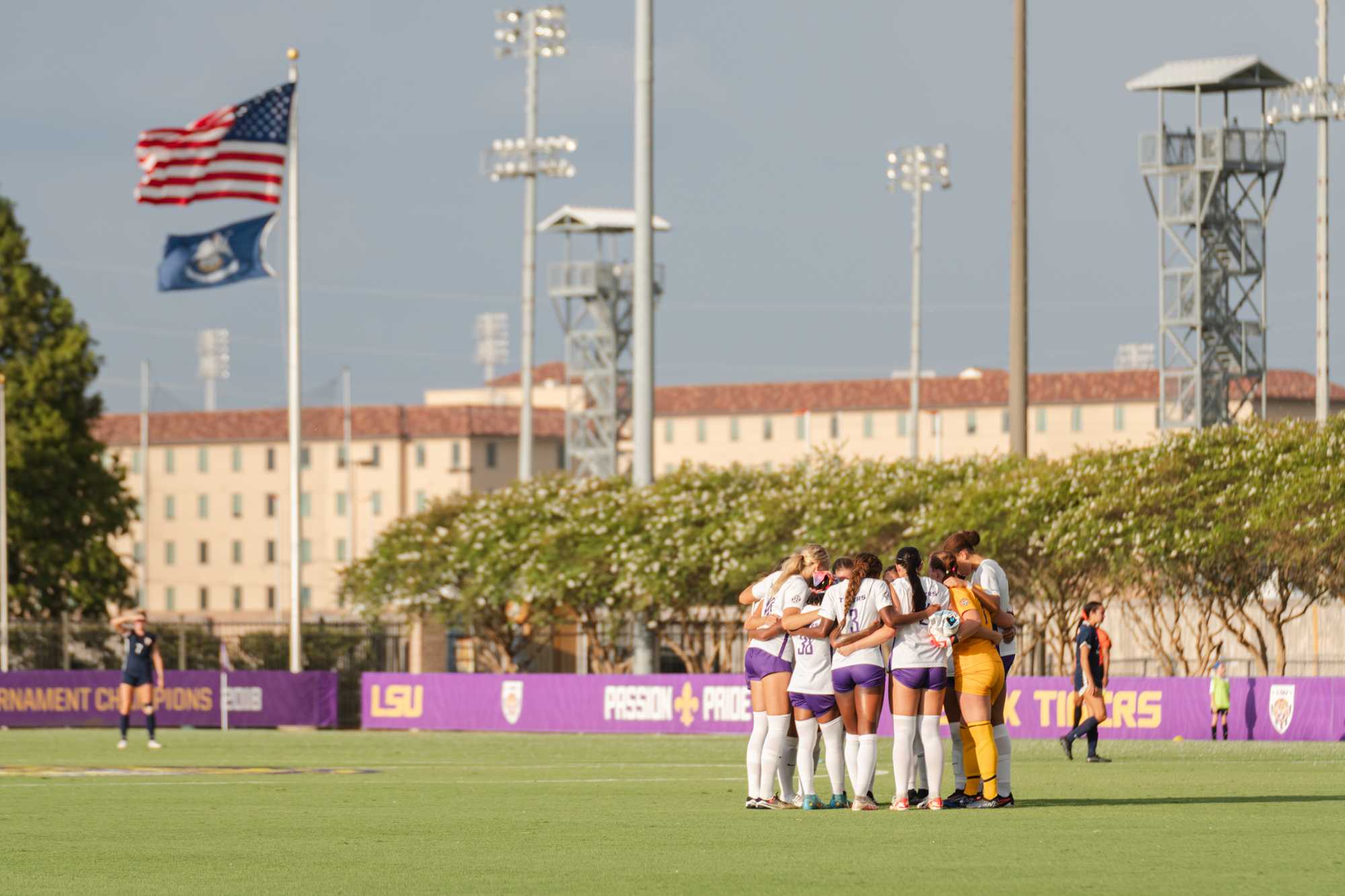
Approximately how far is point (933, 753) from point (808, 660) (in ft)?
3.63

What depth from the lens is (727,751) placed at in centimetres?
2656

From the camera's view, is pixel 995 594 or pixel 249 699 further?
pixel 249 699

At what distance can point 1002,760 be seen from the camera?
49.5ft

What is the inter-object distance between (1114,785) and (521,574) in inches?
1042

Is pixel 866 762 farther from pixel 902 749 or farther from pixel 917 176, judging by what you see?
pixel 917 176

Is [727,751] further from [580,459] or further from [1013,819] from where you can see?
[580,459]

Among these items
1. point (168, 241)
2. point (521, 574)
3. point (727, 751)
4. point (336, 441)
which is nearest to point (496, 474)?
point (336, 441)

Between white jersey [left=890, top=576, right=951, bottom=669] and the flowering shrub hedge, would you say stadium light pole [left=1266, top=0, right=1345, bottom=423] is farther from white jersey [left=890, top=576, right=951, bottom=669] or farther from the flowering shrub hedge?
white jersey [left=890, top=576, right=951, bottom=669]

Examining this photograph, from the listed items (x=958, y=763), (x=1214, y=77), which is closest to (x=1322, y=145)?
(x=1214, y=77)

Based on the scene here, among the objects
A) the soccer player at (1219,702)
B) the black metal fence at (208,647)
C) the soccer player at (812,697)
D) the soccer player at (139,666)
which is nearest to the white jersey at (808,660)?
the soccer player at (812,697)

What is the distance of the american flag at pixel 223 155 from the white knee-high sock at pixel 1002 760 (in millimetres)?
20590

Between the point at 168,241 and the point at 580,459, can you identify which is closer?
the point at 168,241

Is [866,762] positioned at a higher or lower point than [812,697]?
lower

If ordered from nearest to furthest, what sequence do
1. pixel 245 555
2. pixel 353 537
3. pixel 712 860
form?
pixel 712 860 → pixel 353 537 → pixel 245 555
